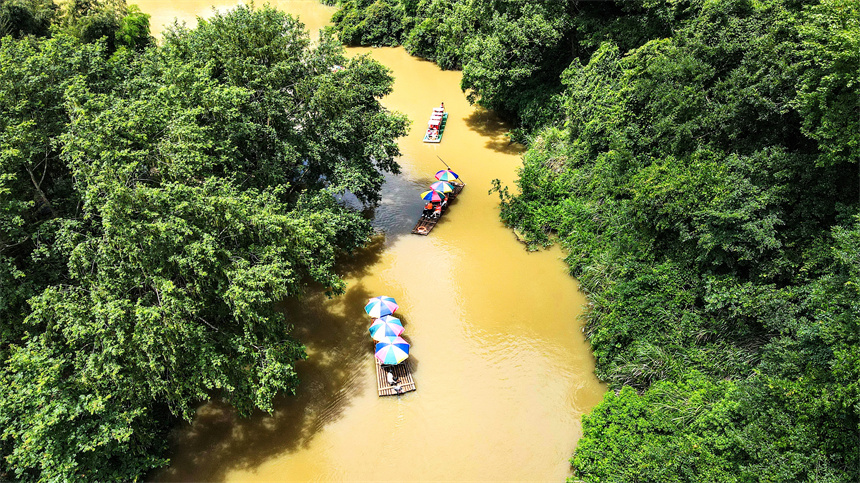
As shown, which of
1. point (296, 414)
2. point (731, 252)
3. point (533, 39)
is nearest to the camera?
point (731, 252)

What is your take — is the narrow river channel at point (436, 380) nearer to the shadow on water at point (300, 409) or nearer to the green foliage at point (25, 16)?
the shadow on water at point (300, 409)

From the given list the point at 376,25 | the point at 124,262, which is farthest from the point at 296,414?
the point at 376,25

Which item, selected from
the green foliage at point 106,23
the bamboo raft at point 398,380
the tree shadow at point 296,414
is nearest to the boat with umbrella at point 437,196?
the tree shadow at point 296,414

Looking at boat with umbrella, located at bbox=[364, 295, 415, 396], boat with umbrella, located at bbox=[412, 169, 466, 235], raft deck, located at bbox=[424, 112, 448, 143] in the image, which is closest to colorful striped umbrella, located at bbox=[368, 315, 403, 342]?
boat with umbrella, located at bbox=[364, 295, 415, 396]

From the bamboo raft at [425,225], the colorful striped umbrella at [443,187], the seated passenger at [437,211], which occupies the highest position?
the colorful striped umbrella at [443,187]

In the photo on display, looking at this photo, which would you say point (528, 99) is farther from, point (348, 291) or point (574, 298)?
point (348, 291)

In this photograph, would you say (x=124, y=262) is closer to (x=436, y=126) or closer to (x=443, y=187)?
(x=443, y=187)

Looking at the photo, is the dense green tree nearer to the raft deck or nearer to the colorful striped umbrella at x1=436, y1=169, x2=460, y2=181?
the colorful striped umbrella at x1=436, y1=169, x2=460, y2=181

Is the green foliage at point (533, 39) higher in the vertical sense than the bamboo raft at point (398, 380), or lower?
higher
